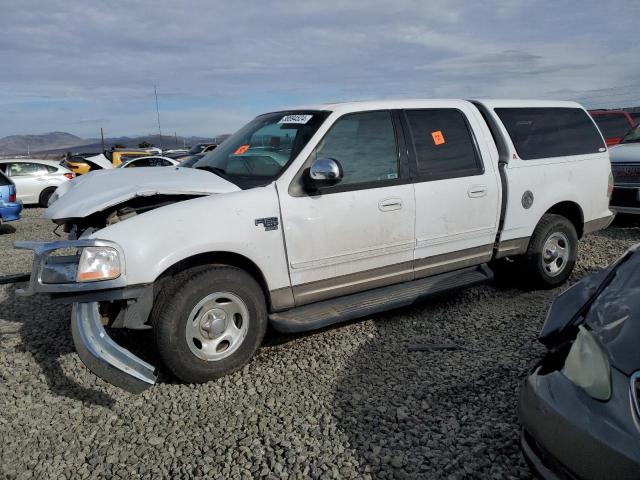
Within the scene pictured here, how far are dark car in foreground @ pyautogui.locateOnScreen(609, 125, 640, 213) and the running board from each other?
14.2ft

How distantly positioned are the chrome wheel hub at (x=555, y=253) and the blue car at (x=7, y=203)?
9.40 meters

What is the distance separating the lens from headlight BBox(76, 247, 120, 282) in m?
3.10

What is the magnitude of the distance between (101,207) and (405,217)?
2.24m

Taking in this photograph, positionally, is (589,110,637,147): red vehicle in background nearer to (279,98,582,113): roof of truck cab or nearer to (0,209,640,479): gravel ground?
(279,98,582,113): roof of truck cab

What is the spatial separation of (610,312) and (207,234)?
2.31 meters

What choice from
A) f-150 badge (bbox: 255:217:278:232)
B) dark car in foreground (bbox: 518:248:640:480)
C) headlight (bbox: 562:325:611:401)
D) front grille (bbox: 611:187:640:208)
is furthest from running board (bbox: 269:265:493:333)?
front grille (bbox: 611:187:640:208)

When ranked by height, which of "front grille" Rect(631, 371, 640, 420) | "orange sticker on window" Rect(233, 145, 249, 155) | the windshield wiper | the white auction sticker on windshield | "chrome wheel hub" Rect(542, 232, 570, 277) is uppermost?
the white auction sticker on windshield

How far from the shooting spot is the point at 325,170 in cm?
357

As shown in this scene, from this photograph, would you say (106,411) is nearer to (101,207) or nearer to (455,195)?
(101,207)

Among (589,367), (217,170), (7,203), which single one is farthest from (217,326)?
(7,203)

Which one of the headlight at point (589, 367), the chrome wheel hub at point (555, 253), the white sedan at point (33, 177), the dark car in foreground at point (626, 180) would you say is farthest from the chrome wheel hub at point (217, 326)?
the white sedan at point (33, 177)

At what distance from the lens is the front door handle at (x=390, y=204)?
157 inches

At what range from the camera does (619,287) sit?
8.42 feet

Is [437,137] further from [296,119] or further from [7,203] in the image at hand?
[7,203]
